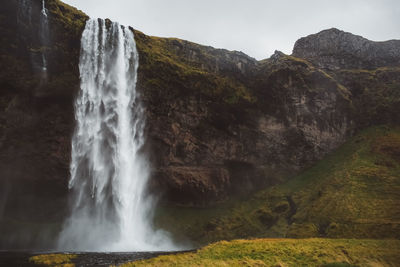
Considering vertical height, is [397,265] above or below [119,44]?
below

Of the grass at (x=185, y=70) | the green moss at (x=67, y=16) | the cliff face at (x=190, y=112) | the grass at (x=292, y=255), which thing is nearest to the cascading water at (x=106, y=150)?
the green moss at (x=67, y=16)

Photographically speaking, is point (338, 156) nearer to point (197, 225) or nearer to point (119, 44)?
point (197, 225)

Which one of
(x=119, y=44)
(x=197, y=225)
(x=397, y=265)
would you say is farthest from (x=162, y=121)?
(x=397, y=265)

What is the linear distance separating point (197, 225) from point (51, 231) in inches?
794

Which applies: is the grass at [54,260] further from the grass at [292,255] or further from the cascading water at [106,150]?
the cascading water at [106,150]

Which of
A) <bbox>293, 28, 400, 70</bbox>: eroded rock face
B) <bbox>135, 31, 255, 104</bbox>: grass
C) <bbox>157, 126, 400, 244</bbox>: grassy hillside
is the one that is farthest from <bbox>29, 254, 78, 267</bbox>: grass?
<bbox>293, 28, 400, 70</bbox>: eroded rock face

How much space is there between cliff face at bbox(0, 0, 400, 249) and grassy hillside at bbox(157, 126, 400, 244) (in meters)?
2.66

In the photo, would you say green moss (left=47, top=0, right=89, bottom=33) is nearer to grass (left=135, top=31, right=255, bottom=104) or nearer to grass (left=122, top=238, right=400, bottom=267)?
grass (left=135, top=31, right=255, bottom=104)

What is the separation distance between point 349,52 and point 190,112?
1797 inches

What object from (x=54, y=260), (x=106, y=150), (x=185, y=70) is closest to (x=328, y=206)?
(x=185, y=70)

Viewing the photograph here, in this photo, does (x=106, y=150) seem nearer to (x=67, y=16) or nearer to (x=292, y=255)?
(x=67, y=16)

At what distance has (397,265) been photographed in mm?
23125

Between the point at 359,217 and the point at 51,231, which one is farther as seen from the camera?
the point at 51,231

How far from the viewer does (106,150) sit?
40812mm
